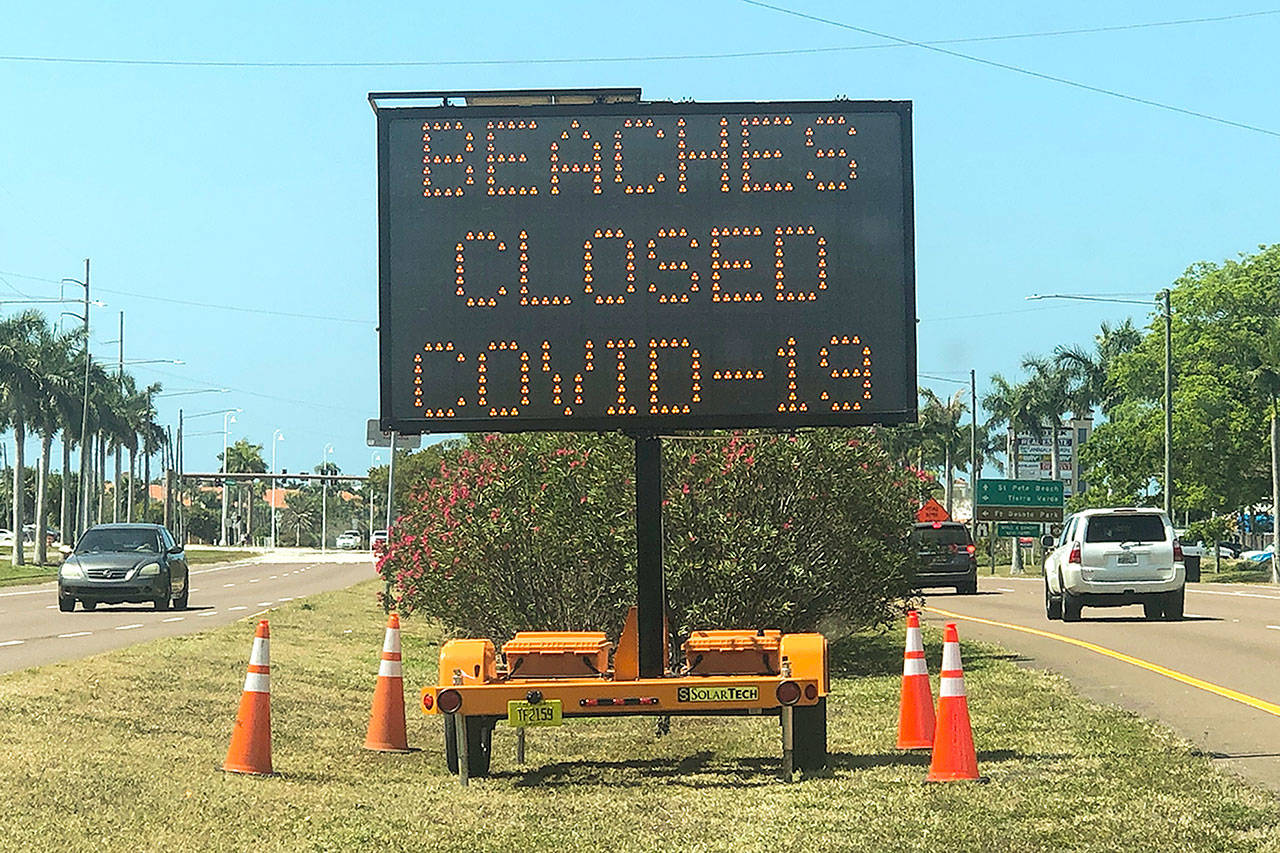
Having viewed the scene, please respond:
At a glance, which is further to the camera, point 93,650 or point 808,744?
point 93,650

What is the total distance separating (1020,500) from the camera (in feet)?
240

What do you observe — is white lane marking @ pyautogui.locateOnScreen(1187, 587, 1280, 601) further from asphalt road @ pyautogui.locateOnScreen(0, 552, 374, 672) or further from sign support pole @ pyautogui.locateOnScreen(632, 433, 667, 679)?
sign support pole @ pyautogui.locateOnScreen(632, 433, 667, 679)

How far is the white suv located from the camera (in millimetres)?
31531

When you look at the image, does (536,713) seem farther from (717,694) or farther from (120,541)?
(120,541)

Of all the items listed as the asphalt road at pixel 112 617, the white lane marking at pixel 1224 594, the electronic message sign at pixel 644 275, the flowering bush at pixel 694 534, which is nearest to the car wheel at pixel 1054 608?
the white lane marking at pixel 1224 594

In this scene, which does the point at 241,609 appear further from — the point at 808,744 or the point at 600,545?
the point at 808,744

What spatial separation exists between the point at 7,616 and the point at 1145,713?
24.2m

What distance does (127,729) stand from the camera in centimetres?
1360

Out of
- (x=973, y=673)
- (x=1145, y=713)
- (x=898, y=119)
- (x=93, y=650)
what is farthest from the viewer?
(x=93, y=650)

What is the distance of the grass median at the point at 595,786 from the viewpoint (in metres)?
9.23

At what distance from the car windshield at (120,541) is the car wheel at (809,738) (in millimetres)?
27241

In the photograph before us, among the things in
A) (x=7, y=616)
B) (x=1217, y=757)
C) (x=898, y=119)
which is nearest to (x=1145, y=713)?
(x=1217, y=757)

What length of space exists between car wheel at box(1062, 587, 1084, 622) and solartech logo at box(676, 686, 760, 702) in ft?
70.1

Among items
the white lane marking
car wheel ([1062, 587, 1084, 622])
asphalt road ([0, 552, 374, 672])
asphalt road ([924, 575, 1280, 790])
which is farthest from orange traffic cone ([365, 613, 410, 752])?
the white lane marking
